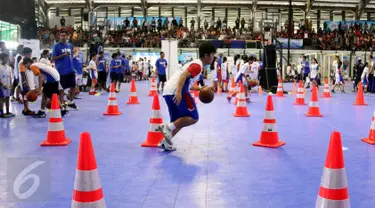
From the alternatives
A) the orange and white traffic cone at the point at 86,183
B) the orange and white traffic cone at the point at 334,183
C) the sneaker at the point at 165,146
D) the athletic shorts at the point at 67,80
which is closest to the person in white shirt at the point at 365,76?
the athletic shorts at the point at 67,80

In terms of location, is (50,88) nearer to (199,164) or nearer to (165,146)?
(165,146)

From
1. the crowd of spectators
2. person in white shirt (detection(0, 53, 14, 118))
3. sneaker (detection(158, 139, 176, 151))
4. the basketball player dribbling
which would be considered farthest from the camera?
the crowd of spectators

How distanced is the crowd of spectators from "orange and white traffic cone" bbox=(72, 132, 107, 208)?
31.6 meters

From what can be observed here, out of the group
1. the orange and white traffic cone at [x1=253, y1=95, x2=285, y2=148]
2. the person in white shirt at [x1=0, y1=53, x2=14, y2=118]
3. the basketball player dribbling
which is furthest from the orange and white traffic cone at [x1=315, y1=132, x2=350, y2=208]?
the person in white shirt at [x1=0, y1=53, x2=14, y2=118]

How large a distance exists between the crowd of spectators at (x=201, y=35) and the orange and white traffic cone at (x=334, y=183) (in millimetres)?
31695

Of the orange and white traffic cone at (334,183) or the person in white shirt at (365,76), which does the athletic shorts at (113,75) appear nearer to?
the person in white shirt at (365,76)

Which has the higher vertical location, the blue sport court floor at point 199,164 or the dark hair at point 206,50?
the dark hair at point 206,50

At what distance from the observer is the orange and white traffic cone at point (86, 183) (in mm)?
2729

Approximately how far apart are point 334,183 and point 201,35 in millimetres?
33376

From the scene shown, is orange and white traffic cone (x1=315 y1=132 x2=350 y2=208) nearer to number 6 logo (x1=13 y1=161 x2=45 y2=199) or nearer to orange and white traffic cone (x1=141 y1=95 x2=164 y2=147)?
number 6 logo (x1=13 y1=161 x2=45 y2=199)

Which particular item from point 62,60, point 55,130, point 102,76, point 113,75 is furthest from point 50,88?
point 102,76

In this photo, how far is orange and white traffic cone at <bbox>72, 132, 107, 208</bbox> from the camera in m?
2.73


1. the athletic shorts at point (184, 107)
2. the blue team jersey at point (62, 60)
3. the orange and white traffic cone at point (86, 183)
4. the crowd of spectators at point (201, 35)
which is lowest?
the orange and white traffic cone at point (86, 183)

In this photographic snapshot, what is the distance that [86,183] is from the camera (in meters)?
2.74
